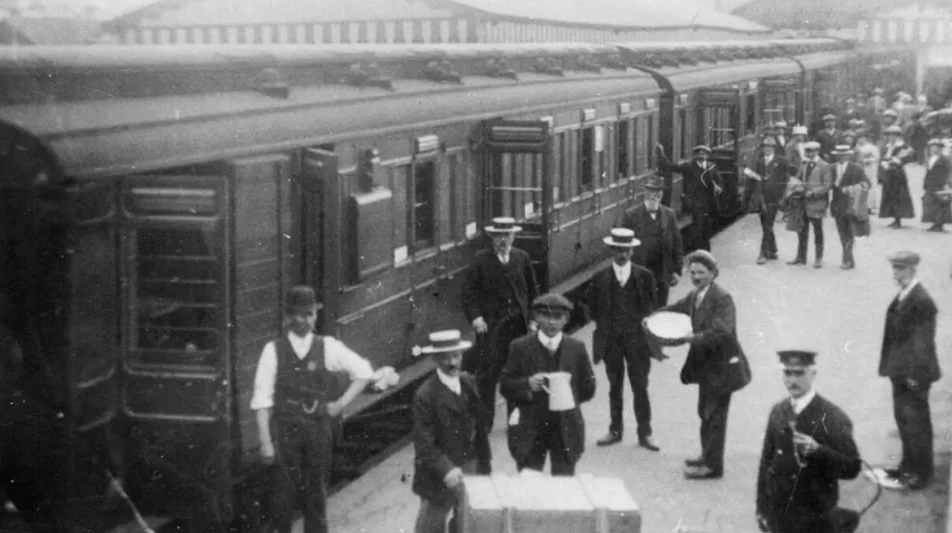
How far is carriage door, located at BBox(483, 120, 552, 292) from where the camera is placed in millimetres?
12695

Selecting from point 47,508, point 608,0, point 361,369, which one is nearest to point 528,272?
point 361,369

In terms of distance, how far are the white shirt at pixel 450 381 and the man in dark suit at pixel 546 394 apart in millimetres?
911

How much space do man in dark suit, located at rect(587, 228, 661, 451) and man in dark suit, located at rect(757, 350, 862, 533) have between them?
3.35 metres

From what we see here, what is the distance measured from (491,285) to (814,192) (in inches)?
322

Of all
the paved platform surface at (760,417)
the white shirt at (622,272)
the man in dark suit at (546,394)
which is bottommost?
the paved platform surface at (760,417)

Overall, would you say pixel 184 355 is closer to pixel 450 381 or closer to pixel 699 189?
pixel 450 381

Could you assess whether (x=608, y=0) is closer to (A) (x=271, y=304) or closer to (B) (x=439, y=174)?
(B) (x=439, y=174)

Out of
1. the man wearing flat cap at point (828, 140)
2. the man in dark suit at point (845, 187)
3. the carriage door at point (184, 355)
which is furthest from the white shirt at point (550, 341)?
the man wearing flat cap at point (828, 140)

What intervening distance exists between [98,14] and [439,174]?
9.16 metres

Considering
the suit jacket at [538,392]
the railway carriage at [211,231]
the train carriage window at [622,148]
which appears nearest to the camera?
the railway carriage at [211,231]

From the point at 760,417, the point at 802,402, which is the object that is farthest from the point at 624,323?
the point at 802,402

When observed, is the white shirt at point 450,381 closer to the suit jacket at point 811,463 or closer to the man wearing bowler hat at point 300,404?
the man wearing bowler hat at point 300,404

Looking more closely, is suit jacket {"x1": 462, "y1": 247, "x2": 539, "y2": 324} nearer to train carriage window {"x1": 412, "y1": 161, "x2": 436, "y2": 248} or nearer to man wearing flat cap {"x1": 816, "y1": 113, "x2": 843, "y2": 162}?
train carriage window {"x1": 412, "y1": 161, "x2": 436, "y2": 248}

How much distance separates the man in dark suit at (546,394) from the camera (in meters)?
8.47
